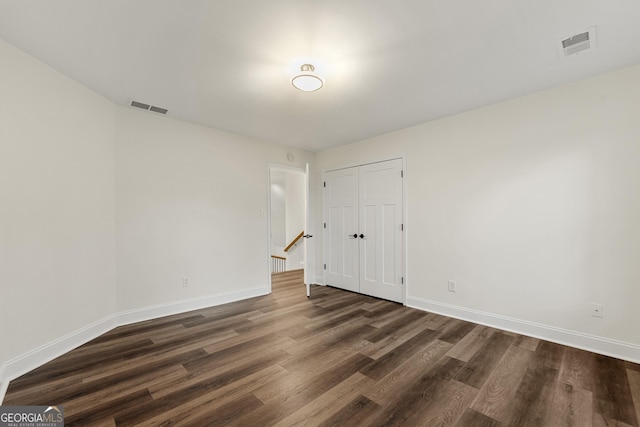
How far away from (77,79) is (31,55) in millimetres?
370

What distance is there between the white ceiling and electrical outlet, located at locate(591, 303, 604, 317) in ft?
7.11

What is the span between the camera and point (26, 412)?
1661 mm

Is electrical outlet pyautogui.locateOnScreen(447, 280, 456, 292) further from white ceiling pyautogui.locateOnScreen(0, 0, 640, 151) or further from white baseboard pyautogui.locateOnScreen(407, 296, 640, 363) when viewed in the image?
white ceiling pyautogui.locateOnScreen(0, 0, 640, 151)

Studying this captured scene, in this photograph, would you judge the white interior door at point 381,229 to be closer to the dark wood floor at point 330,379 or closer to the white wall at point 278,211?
the dark wood floor at point 330,379

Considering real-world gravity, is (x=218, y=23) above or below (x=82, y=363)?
above

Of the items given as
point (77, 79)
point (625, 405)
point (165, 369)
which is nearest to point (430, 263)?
point (625, 405)

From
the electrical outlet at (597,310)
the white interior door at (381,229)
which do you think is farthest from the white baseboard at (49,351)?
the electrical outlet at (597,310)

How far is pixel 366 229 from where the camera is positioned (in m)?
4.37

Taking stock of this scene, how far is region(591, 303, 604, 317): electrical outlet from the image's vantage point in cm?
242

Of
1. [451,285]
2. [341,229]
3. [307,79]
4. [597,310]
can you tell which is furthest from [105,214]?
[597,310]

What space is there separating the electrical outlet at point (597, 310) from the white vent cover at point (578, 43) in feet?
7.38

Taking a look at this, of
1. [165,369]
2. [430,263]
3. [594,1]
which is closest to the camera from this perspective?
[594,1]

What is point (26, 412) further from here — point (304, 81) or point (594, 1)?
point (594, 1)
